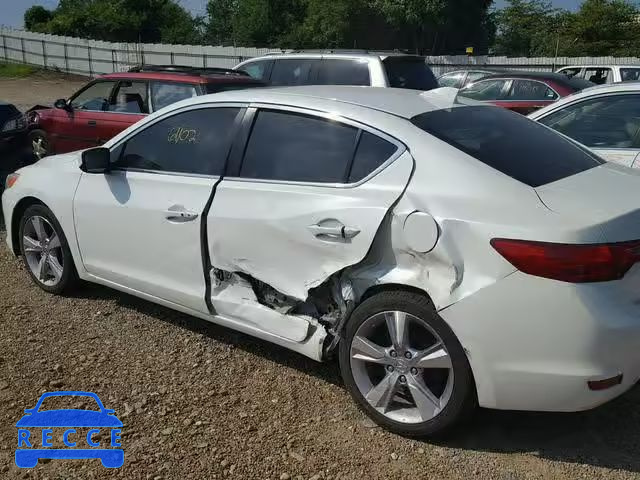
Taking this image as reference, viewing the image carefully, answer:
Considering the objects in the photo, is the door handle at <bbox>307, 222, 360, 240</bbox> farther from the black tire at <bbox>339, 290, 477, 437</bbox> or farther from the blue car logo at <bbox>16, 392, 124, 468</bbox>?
the blue car logo at <bbox>16, 392, 124, 468</bbox>

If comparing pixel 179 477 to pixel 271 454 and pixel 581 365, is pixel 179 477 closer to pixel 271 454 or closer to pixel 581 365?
pixel 271 454

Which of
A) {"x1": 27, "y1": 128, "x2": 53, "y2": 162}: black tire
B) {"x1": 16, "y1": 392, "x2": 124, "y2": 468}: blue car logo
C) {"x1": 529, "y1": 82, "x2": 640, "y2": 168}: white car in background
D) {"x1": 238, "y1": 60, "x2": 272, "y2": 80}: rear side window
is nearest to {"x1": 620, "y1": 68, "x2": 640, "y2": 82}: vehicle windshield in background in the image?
{"x1": 238, "y1": 60, "x2": 272, "y2": 80}: rear side window

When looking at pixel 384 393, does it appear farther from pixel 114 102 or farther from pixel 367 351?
pixel 114 102

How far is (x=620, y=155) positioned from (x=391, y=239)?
3.03 metres

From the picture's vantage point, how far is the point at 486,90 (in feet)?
39.1

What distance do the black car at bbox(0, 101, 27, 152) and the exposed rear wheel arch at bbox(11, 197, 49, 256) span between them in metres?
4.43

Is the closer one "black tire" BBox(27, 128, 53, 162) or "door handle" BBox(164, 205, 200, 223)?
"door handle" BBox(164, 205, 200, 223)

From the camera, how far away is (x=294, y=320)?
3.54 meters

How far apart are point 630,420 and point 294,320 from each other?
1823 millimetres

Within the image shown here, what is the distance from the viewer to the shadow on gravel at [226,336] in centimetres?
394

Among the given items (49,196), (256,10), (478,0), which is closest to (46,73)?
(256,10)

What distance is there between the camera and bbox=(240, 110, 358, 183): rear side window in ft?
11.3

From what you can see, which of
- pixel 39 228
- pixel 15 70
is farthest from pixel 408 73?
pixel 15 70

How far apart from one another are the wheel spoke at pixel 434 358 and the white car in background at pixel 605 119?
2940mm
